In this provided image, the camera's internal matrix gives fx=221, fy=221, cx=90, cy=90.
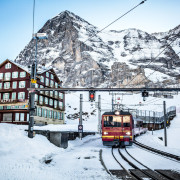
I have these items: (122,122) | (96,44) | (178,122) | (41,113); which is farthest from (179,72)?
(122,122)

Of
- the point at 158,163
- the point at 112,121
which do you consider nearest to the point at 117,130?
the point at 112,121

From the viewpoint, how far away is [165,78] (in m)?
158

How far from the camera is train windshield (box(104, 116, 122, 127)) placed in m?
19.8

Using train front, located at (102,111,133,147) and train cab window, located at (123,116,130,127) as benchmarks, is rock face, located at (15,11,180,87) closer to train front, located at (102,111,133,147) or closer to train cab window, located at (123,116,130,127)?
train cab window, located at (123,116,130,127)

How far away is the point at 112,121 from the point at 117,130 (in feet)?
3.00

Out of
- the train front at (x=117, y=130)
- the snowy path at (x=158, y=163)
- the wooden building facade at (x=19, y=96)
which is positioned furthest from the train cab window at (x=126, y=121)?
the wooden building facade at (x=19, y=96)

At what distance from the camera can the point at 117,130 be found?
19562 mm

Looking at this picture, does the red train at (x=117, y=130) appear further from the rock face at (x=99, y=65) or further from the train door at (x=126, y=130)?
the rock face at (x=99, y=65)

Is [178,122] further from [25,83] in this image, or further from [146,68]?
[146,68]

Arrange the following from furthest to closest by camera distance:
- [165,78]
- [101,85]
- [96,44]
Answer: [96,44] < [165,78] < [101,85]

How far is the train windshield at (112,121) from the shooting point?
19.8 m

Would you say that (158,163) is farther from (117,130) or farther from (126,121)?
(126,121)

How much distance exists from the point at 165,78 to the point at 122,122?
486 ft

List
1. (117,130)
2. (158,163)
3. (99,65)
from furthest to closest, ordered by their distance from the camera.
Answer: (99,65), (117,130), (158,163)
